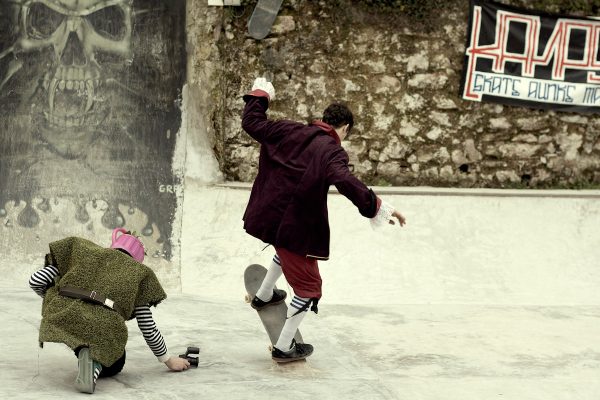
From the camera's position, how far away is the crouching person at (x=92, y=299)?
187 inches

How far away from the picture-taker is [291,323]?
5.50 meters

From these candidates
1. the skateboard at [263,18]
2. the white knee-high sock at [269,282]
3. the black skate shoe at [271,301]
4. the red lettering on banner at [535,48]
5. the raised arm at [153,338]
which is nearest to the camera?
the raised arm at [153,338]

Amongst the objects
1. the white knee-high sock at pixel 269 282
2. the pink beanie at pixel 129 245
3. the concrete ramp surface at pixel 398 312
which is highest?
the pink beanie at pixel 129 245

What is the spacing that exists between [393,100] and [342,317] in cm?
352

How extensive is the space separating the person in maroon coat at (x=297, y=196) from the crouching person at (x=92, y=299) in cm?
81

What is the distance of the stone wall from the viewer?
9.76 m

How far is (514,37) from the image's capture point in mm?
10070

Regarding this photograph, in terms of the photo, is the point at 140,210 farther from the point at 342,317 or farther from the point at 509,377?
the point at 509,377

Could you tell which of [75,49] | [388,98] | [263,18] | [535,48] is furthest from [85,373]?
[535,48]

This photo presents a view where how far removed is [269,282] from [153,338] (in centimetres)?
97

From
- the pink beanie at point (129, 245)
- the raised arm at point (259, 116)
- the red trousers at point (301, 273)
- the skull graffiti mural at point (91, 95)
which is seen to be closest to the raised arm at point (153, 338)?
the pink beanie at point (129, 245)

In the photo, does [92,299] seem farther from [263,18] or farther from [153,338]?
[263,18]

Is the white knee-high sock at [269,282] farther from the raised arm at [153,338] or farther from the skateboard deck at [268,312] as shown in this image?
the raised arm at [153,338]

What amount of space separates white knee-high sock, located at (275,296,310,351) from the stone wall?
4432 millimetres
